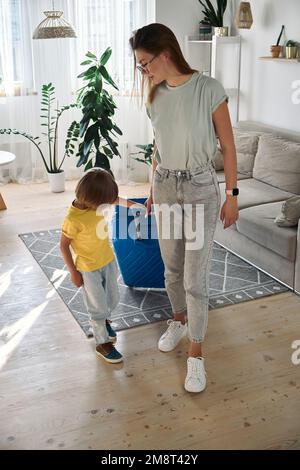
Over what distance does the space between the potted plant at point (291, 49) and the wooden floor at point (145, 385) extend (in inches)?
73.0

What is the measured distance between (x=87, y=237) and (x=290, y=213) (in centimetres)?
131

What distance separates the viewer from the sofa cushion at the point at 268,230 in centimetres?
311

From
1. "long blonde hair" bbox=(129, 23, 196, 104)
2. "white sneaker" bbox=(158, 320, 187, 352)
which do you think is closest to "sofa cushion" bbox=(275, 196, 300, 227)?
"white sneaker" bbox=(158, 320, 187, 352)

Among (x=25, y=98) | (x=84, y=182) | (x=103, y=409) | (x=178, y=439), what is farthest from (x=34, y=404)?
(x=25, y=98)

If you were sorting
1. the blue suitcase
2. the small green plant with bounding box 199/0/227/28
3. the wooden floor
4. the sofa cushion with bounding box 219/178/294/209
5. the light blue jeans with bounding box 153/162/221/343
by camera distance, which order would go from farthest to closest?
the small green plant with bounding box 199/0/227/28, the sofa cushion with bounding box 219/178/294/209, the blue suitcase, the light blue jeans with bounding box 153/162/221/343, the wooden floor

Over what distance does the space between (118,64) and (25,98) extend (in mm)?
951

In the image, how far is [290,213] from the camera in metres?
3.13

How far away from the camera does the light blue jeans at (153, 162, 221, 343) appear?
2.19 meters

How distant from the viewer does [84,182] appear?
2301 mm

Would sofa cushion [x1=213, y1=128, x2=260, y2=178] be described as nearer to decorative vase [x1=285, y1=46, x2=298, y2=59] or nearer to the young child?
decorative vase [x1=285, y1=46, x2=298, y2=59]

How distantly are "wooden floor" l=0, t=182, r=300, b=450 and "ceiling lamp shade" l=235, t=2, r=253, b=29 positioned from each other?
2.38 m

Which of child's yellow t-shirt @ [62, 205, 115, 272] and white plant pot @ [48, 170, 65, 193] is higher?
child's yellow t-shirt @ [62, 205, 115, 272]

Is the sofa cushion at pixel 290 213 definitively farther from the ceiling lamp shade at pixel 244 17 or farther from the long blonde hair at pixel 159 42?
the ceiling lamp shade at pixel 244 17

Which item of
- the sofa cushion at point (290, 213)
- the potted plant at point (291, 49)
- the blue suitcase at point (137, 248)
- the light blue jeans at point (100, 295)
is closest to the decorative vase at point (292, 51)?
the potted plant at point (291, 49)
